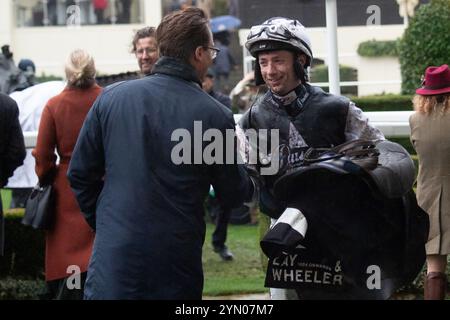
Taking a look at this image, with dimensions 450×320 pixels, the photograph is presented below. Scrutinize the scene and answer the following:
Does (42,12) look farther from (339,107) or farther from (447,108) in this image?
(339,107)

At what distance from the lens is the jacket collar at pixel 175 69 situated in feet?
16.0

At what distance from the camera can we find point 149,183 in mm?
4711

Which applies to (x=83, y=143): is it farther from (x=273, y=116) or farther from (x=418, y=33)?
(x=418, y=33)

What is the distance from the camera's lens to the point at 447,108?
7.23 metres

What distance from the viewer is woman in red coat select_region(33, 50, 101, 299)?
7035 mm

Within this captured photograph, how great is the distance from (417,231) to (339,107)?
632mm

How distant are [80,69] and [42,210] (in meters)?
0.85

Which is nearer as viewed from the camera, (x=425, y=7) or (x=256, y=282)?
(x=256, y=282)

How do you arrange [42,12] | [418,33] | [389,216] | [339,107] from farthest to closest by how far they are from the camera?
[42,12]
[418,33]
[339,107]
[389,216]

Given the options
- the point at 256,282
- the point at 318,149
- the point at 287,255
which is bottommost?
the point at 256,282

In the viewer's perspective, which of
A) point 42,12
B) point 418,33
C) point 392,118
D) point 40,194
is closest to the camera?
point 40,194

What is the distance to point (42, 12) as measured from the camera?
2891cm

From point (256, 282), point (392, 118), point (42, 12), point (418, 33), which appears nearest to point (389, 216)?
point (392, 118)

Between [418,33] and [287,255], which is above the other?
[418,33]
